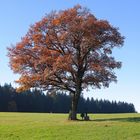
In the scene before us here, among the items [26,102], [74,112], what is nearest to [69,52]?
[74,112]

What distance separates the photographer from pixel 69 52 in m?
54.7

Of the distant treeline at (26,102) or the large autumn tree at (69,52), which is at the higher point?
the distant treeline at (26,102)

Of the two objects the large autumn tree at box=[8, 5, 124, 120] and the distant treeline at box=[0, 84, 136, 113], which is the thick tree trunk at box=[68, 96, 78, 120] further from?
the distant treeline at box=[0, 84, 136, 113]

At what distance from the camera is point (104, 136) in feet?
99.2

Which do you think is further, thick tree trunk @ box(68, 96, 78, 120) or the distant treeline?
the distant treeline

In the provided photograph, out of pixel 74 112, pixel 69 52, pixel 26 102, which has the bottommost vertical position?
pixel 74 112

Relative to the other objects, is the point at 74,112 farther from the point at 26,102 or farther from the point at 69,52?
the point at 26,102

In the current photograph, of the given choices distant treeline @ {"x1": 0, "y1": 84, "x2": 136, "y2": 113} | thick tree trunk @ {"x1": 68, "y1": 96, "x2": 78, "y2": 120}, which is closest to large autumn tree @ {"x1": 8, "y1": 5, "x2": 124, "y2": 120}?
thick tree trunk @ {"x1": 68, "y1": 96, "x2": 78, "y2": 120}

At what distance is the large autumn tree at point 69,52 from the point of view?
176ft

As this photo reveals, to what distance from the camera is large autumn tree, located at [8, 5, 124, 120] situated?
176 feet

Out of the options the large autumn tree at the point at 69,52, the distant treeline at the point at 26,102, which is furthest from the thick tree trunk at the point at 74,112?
the distant treeline at the point at 26,102

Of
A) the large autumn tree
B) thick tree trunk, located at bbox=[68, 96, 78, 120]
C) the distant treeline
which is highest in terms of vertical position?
the distant treeline

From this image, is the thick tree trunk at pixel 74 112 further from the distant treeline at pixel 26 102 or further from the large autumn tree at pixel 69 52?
the distant treeline at pixel 26 102

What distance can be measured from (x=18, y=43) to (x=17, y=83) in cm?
489
